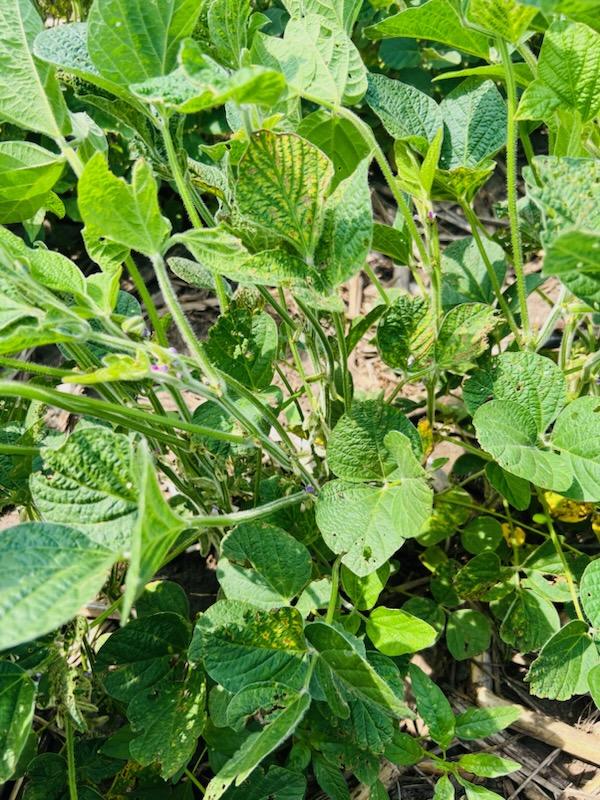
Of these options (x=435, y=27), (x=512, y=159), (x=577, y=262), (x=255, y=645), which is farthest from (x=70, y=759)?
(x=435, y=27)

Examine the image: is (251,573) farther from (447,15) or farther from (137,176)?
(447,15)

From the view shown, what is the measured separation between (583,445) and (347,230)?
397 millimetres

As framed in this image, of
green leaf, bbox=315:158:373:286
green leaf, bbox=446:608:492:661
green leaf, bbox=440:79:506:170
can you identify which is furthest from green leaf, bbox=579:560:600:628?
green leaf, bbox=440:79:506:170

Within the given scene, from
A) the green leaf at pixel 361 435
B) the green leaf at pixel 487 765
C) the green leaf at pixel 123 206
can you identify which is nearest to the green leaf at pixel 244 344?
the green leaf at pixel 361 435

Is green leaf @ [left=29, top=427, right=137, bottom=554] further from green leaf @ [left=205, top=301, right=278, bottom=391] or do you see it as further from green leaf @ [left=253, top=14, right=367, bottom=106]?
green leaf @ [left=253, top=14, right=367, bottom=106]

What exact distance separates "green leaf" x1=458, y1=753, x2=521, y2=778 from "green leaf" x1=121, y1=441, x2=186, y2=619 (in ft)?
1.77

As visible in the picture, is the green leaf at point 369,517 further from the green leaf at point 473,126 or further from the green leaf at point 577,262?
the green leaf at point 473,126

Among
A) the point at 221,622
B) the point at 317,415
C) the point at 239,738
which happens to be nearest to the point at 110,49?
the point at 317,415

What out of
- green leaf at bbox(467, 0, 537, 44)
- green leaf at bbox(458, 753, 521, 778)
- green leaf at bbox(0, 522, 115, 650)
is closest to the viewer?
green leaf at bbox(0, 522, 115, 650)

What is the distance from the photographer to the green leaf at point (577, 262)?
23.2 inches

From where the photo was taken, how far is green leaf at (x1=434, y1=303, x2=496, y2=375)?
0.94m

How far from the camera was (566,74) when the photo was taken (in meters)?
0.83

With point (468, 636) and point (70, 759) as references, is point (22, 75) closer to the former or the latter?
point (70, 759)

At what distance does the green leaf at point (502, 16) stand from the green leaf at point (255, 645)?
698 mm
